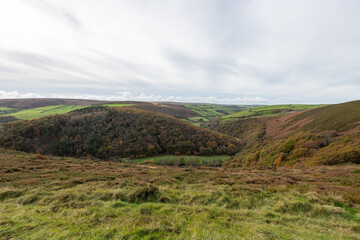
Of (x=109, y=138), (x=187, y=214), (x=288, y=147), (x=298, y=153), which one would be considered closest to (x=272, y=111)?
(x=288, y=147)

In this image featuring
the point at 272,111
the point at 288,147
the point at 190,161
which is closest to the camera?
the point at 288,147

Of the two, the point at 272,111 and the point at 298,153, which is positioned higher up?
the point at 272,111

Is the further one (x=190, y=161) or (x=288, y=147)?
(x=190, y=161)

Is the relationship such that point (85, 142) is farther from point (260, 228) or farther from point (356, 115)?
point (356, 115)

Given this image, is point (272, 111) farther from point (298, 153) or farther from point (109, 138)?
point (109, 138)

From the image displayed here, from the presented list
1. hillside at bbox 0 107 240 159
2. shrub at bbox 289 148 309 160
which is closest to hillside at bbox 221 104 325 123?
hillside at bbox 0 107 240 159

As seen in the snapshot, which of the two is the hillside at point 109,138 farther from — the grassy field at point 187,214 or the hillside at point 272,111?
the hillside at point 272,111

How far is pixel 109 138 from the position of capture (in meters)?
59.2

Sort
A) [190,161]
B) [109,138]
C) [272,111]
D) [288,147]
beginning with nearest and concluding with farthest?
[288,147], [190,161], [109,138], [272,111]

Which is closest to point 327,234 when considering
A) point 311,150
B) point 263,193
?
point 263,193

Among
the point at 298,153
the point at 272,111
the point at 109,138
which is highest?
the point at 272,111

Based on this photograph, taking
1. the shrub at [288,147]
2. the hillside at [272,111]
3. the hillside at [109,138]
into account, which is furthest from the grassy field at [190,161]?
the hillside at [272,111]

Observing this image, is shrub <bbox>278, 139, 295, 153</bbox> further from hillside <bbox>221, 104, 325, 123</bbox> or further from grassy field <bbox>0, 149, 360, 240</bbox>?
hillside <bbox>221, 104, 325, 123</bbox>

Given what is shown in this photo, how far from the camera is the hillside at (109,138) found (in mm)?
52719
